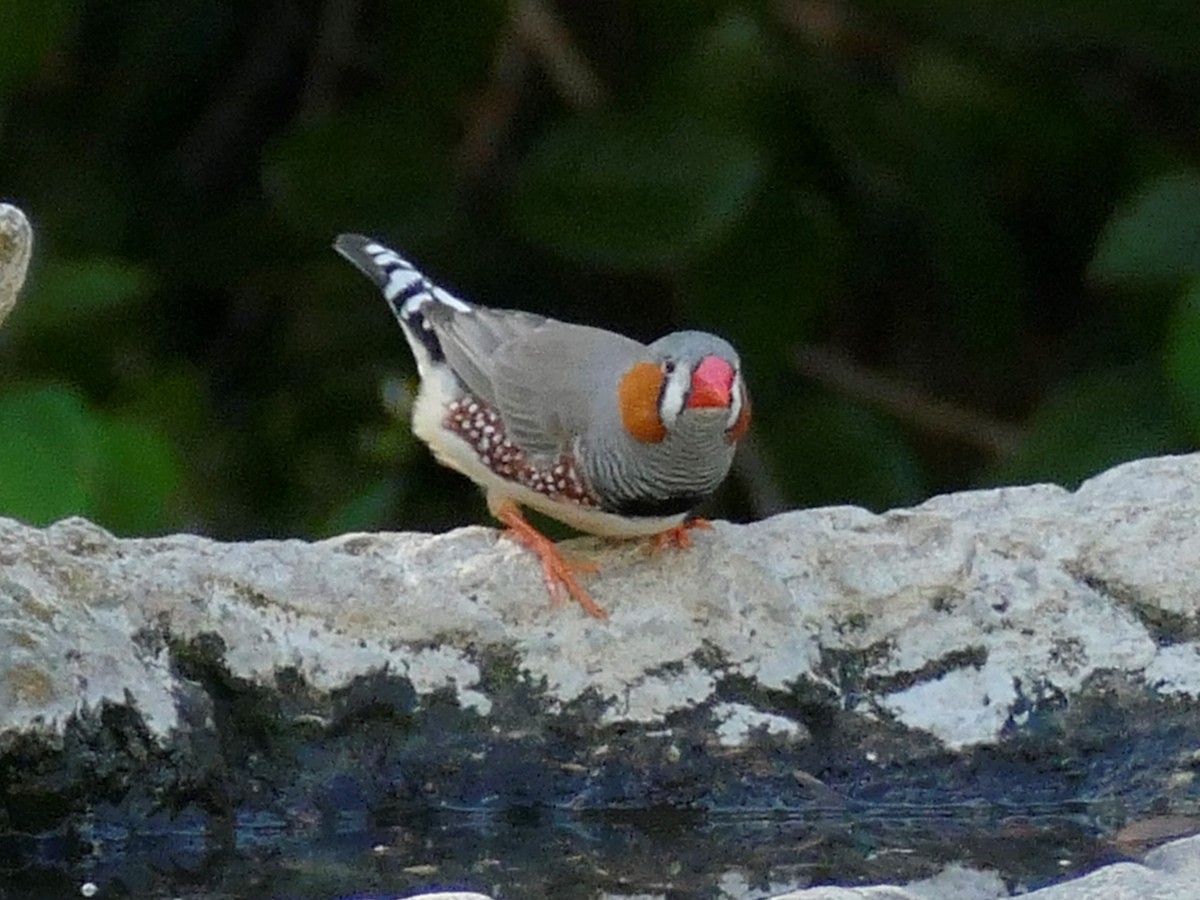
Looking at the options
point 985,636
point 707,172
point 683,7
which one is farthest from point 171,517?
point 985,636

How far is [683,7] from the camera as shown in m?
6.00

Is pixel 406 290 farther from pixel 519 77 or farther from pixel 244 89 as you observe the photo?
pixel 244 89

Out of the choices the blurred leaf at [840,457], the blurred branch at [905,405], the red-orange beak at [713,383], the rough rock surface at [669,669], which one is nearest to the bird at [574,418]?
the red-orange beak at [713,383]

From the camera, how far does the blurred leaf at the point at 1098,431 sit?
5270 millimetres

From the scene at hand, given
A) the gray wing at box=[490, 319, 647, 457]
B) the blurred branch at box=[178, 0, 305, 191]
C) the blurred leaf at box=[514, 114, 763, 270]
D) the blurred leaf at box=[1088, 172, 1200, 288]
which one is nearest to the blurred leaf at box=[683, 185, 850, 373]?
the blurred leaf at box=[514, 114, 763, 270]

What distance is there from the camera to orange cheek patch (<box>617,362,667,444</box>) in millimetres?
3859

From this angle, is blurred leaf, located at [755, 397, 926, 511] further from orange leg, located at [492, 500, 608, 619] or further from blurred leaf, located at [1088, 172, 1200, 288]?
orange leg, located at [492, 500, 608, 619]

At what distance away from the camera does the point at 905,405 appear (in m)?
6.31

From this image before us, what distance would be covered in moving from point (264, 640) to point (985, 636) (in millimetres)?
1122

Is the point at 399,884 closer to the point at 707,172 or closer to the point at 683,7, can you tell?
the point at 707,172

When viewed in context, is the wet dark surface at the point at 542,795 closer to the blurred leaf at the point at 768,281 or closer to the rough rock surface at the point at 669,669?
the rough rock surface at the point at 669,669

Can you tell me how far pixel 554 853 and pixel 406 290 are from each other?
5.24ft

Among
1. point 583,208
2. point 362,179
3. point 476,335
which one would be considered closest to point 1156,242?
point 583,208

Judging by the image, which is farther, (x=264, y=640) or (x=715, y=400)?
(x=715, y=400)
